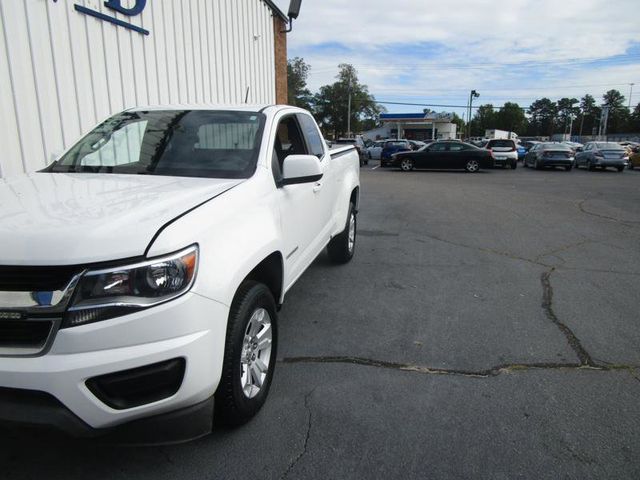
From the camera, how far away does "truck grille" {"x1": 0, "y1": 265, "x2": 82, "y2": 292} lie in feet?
6.37

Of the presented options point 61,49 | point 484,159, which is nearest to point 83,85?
point 61,49

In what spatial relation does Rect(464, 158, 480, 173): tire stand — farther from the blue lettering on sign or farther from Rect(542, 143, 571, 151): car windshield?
the blue lettering on sign

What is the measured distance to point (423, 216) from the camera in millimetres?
10172

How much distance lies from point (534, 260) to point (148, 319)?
5.76m

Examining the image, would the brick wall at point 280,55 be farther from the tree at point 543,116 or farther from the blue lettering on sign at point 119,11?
the tree at point 543,116

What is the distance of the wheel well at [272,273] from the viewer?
9.74 ft

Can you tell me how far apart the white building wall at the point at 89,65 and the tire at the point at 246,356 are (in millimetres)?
4087

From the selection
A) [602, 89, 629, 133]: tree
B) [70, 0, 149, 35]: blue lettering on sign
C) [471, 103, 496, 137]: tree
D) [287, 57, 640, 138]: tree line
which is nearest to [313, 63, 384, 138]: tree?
[287, 57, 640, 138]: tree line

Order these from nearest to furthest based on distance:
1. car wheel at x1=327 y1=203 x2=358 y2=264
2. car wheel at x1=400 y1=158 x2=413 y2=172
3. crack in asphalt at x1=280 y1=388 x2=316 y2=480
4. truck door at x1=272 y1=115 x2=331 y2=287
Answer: crack in asphalt at x1=280 y1=388 x2=316 y2=480 < truck door at x1=272 y1=115 x2=331 y2=287 < car wheel at x1=327 y1=203 x2=358 y2=264 < car wheel at x1=400 y1=158 x2=413 y2=172

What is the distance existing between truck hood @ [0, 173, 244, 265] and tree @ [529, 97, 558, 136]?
157m

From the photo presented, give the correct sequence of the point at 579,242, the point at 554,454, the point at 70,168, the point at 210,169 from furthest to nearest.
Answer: the point at 579,242
the point at 70,168
the point at 210,169
the point at 554,454

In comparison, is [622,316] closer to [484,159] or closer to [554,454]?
[554,454]

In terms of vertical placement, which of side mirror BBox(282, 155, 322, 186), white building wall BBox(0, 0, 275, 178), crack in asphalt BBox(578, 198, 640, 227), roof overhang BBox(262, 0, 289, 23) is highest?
roof overhang BBox(262, 0, 289, 23)

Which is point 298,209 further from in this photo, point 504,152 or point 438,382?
point 504,152
